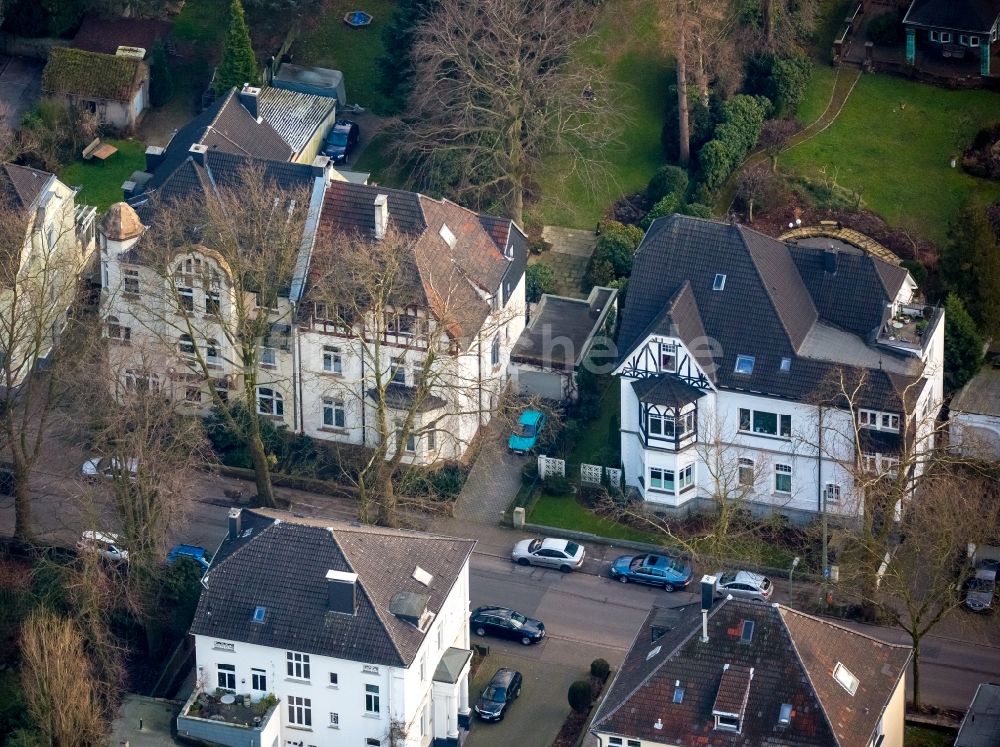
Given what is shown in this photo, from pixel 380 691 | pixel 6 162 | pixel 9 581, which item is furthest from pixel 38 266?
pixel 380 691

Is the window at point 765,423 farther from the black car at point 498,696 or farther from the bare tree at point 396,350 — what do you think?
the black car at point 498,696

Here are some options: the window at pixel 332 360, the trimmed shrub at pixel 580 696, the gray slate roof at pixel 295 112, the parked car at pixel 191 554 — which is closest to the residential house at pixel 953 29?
the gray slate roof at pixel 295 112

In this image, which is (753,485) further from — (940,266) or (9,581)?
(9,581)

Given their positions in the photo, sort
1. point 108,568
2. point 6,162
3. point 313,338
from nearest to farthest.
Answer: point 108,568
point 313,338
point 6,162

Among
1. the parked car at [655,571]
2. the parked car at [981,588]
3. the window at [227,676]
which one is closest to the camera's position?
the window at [227,676]

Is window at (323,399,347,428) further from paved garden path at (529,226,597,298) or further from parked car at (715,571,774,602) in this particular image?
parked car at (715,571,774,602)

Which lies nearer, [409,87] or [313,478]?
[313,478]
